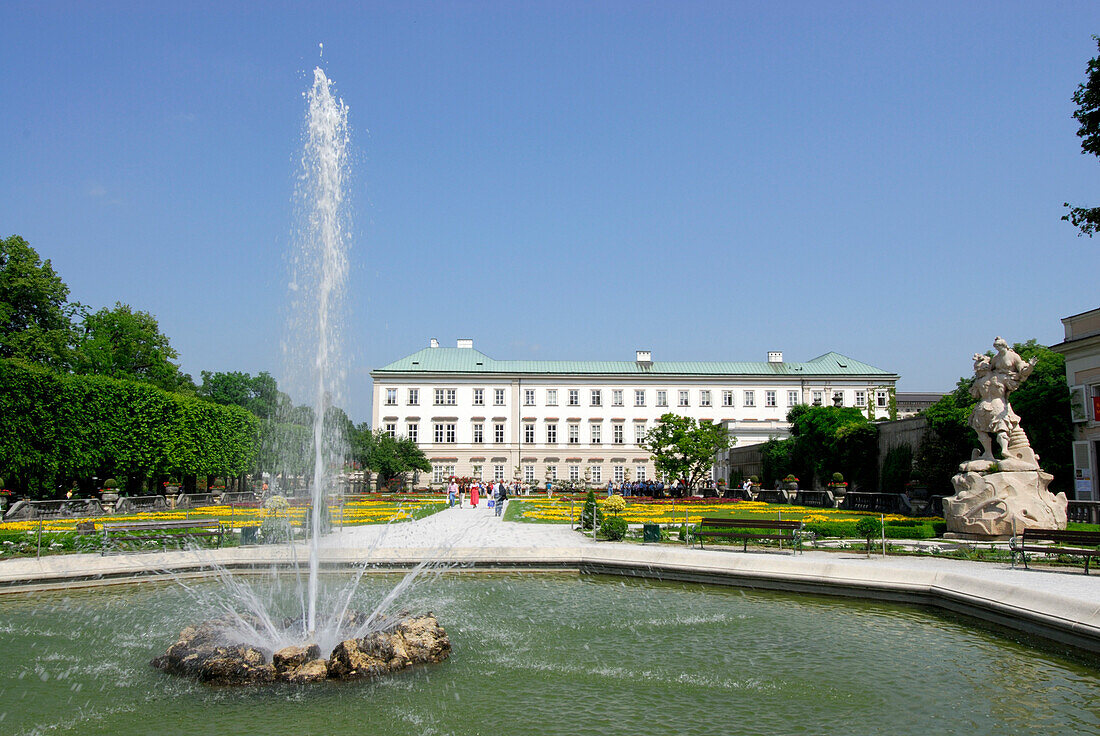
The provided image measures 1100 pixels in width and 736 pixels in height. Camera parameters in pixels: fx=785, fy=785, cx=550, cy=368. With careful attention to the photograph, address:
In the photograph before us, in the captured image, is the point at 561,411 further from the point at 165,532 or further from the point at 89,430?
the point at 165,532

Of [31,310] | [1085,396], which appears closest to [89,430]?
[31,310]

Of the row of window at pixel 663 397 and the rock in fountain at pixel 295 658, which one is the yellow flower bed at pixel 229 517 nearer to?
the rock in fountain at pixel 295 658

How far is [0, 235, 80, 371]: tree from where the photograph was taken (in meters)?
33.8

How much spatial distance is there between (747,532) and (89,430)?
2801 centimetres

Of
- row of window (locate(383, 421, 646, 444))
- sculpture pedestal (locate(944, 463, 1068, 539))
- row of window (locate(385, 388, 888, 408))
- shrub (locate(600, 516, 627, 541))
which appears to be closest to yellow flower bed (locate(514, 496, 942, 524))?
shrub (locate(600, 516, 627, 541))

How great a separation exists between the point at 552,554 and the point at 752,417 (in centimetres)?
5819

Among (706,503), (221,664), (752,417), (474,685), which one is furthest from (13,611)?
(752,417)

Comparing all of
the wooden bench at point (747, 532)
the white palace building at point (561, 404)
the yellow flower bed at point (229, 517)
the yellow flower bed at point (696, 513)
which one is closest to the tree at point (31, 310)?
the yellow flower bed at point (229, 517)

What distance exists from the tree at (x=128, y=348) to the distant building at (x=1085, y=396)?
42.9 m

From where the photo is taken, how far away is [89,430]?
32188mm

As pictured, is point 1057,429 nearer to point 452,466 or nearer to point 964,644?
point 964,644

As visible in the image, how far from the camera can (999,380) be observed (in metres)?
18.1

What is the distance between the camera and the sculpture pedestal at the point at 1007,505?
17.0 metres

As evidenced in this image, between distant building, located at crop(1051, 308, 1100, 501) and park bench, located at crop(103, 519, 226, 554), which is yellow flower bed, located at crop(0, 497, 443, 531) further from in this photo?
distant building, located at crop(1051, 308, 1100, 501)
